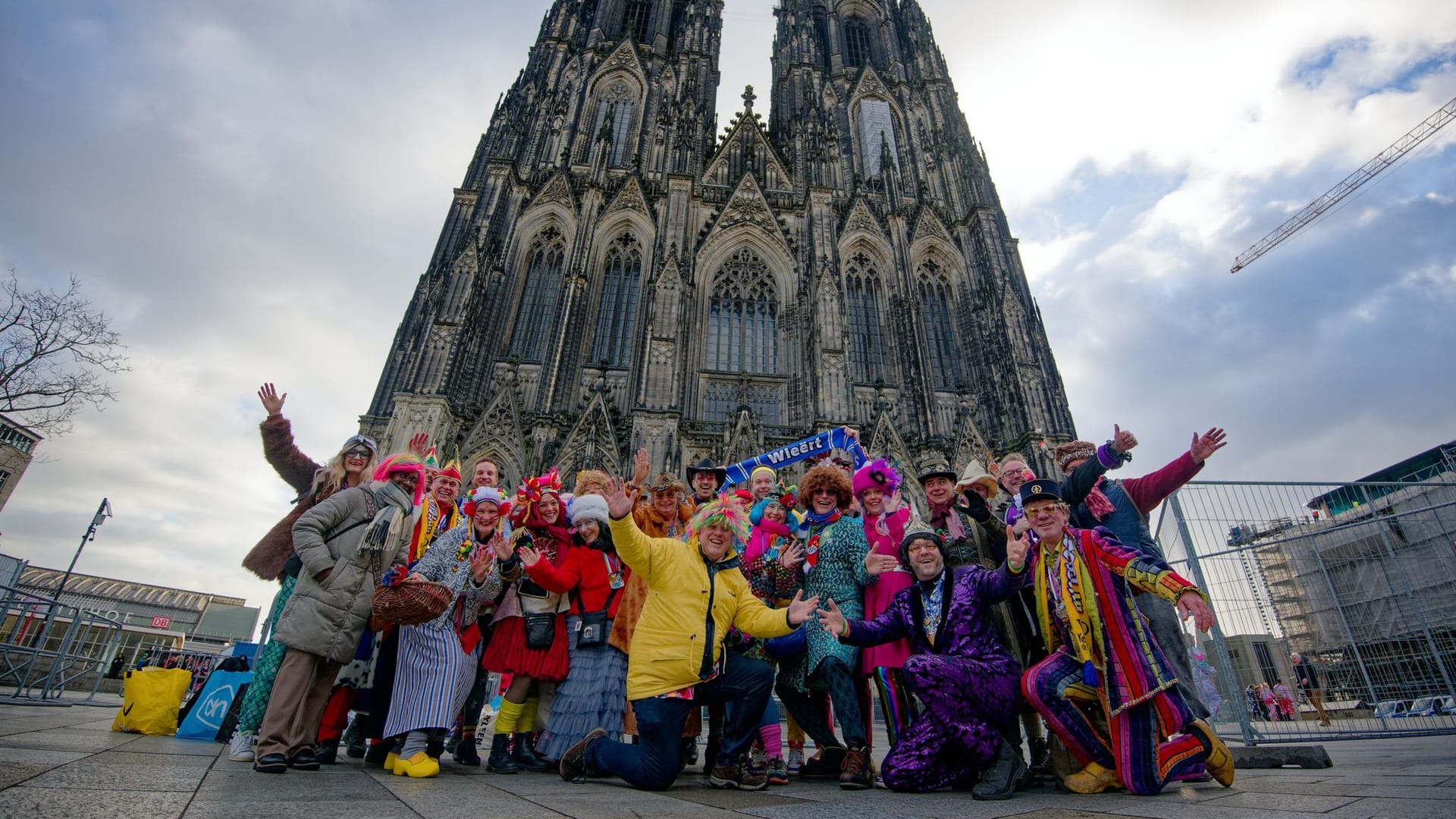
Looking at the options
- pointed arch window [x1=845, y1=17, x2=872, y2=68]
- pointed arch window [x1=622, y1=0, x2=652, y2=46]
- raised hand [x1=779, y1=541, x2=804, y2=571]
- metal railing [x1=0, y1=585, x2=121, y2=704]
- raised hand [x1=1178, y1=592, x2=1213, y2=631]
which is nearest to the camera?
raised hand [x1=1178, y1=592, x2=1213, y2=631]

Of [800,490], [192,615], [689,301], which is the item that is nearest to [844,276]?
[689,301]

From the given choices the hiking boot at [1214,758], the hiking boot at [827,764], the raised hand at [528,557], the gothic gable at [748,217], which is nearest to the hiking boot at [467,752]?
the raised hand at [528,557]

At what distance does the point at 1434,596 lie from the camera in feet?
18.7

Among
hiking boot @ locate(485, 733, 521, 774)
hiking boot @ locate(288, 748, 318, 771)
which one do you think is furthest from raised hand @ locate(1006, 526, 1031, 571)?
hiking boot @ locate(288, 748, 318, 771)

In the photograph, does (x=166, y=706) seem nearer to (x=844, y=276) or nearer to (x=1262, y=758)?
(x=1262, y=758)

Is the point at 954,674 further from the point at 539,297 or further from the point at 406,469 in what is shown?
the point at 539,297

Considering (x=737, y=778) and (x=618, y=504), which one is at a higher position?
(x=618, y=504)

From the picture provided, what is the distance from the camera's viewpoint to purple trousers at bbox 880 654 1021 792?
315 cm

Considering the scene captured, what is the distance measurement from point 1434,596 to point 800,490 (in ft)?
20.4

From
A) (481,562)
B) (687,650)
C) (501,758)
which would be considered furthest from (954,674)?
(481,562)

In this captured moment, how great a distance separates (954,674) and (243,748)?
12.9ft

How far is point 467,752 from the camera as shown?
4180 mm

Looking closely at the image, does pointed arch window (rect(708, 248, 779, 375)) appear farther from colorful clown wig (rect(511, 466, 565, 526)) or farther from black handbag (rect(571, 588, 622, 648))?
black handbag (rect(571, 588, 622, 648))

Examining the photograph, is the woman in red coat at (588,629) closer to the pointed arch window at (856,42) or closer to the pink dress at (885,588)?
the pink dress at (885,588)
